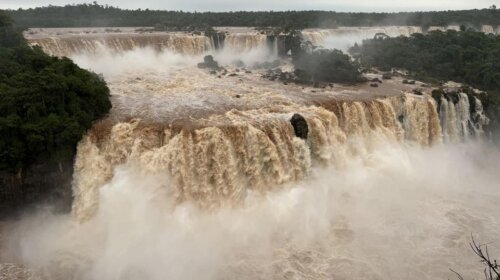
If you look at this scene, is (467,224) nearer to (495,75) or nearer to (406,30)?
(495,75)

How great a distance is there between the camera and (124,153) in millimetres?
18156

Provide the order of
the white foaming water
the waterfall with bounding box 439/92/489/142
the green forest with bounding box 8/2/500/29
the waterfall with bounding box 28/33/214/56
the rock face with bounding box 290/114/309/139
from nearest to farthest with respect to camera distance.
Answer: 1. the white foaming water
2. the rock face with bounding box 290/114/309/139
3. the waterfall with bounding box 439/92/489/142
4. the waterfall with bounding box 28/33/214/56
5. the green forest with bounding box 8/2/500/29

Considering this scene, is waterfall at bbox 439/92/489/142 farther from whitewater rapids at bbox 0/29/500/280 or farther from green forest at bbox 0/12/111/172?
green forest at bbox 0/12/111/172

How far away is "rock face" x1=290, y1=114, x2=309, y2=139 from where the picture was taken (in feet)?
66.7

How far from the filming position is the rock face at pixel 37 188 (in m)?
17.7

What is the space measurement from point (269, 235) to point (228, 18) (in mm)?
49914

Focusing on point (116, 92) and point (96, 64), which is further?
point (96, 64)

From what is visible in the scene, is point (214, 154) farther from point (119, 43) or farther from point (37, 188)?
point (119, 43)

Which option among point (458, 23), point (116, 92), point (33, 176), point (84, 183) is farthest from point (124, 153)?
point (458, 23)

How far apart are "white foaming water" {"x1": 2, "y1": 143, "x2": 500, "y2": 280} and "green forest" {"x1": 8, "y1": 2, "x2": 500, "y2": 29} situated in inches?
1477

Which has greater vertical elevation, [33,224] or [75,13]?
[75,13]

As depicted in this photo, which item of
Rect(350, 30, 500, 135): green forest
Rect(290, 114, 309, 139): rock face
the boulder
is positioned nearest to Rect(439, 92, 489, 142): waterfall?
Rect(350, 30, 500, 135): green forest

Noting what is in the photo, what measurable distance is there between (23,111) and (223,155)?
826cm

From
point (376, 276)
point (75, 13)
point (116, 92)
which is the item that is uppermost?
point (75, 13)
